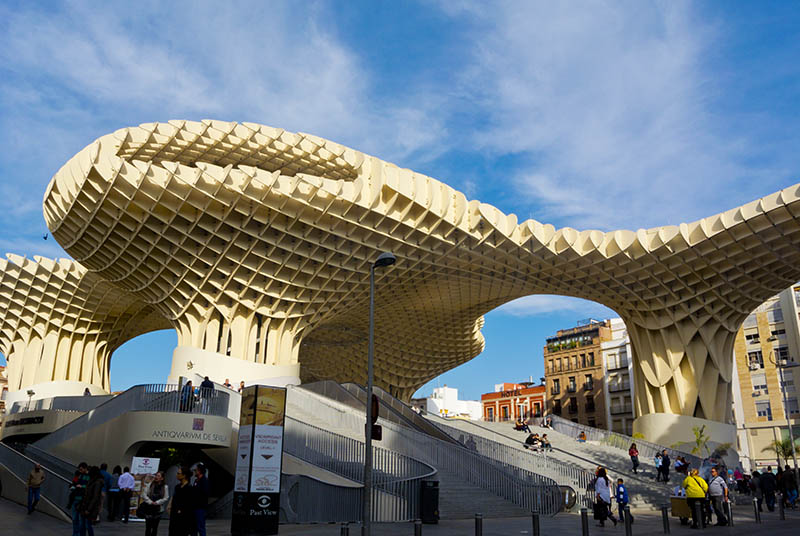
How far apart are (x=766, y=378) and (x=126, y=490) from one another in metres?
58.9

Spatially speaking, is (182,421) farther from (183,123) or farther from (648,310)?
(648,310)

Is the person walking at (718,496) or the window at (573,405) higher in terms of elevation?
the window at (573,405)

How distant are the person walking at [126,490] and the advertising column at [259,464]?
14.7 feet

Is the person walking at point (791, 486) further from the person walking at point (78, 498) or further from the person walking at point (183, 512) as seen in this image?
the person walking at point (78, 498)

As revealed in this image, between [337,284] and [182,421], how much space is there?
18.4 metres

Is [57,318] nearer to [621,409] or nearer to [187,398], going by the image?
[187,398]

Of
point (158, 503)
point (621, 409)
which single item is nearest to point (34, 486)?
point (158, 503)

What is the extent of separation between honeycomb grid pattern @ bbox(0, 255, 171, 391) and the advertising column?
125 ft

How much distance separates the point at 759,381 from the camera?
59625mm

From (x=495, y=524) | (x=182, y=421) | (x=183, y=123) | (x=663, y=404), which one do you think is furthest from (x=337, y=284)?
(x=495, y=524)

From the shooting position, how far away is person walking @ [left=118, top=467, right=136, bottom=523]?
1608 cm

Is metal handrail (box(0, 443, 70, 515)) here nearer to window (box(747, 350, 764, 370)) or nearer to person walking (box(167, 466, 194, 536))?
person walking (box(167, 466, 194, 536))

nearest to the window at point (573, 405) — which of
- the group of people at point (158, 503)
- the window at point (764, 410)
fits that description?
the window at point (764, 410)

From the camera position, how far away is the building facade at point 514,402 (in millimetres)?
81387
